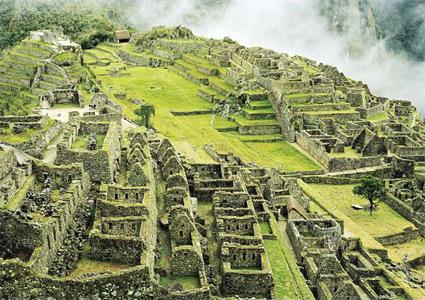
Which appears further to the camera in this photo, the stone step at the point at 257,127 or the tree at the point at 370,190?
the stone step at the point at 257,127

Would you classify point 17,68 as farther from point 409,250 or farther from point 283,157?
point 409,250

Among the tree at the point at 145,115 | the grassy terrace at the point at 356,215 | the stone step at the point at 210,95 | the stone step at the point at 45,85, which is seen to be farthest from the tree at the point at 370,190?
the stone step at the point at 45,85

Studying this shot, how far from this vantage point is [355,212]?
52.4 meters

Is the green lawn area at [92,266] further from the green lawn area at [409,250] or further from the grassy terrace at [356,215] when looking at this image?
the green lawn area at [409,250]

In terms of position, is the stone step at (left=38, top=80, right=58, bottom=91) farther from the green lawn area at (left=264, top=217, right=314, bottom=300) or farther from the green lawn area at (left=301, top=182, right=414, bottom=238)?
the green lawn area at (left=264, top=217, right=314, bottom=300)

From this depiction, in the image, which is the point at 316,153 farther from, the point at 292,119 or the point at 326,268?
the point at 326,268

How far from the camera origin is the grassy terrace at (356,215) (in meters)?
47.1

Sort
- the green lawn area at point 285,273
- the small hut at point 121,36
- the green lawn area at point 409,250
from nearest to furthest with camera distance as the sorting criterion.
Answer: the green lawn area at point 285,273 → the green lawn area at point 409,250 → the small hut at point 121,36

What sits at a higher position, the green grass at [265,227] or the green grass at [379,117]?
the green grass at [379,117]

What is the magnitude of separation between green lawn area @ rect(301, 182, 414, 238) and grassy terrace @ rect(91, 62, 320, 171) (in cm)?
516

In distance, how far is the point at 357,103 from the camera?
77.3 metres

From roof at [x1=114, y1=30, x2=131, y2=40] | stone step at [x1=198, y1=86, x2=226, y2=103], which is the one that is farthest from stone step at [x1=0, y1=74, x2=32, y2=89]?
roof at [x1=114, y1=30, x2=131, y2=40]

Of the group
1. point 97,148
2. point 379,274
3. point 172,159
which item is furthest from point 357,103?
point 97,148

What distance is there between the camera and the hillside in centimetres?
2277
